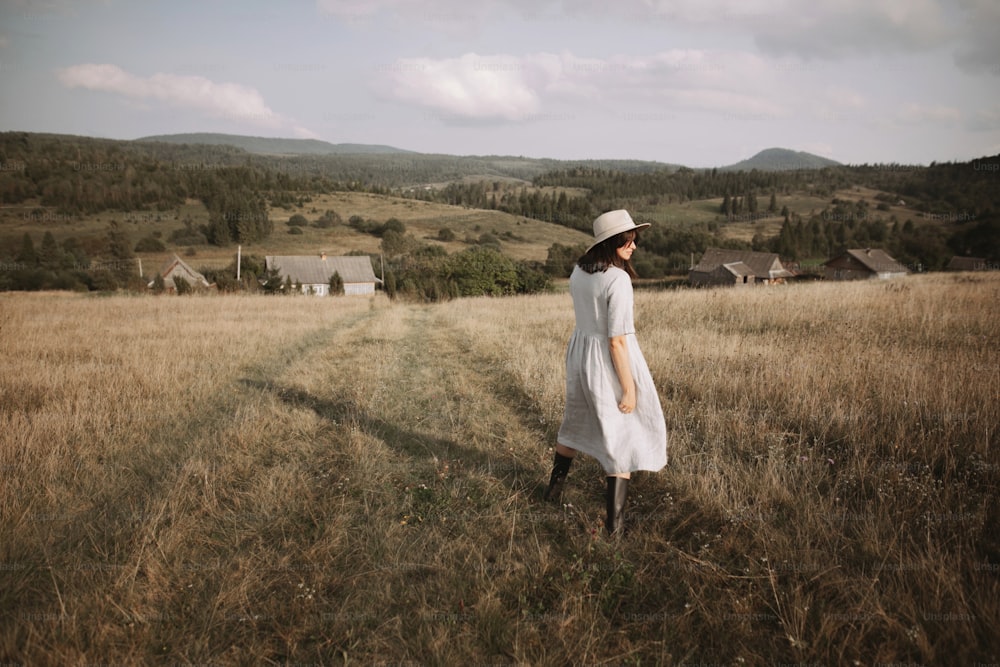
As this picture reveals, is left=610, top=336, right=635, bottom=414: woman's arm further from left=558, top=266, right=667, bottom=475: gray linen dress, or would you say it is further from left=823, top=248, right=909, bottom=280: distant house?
left=823, top=248, right=909, bottom=280: distant house

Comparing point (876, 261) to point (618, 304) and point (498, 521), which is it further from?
point (498, 521)

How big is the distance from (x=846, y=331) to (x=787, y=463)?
5724 millimetres

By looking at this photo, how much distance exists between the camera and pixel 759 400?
5.59 m

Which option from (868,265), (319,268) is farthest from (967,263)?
(319,268)

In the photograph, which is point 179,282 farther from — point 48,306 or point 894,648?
point 894,648

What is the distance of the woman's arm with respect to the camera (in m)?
3.25

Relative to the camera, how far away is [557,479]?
3889 millimetres

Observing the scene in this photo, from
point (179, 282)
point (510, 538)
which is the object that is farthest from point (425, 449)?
point (179, 282)

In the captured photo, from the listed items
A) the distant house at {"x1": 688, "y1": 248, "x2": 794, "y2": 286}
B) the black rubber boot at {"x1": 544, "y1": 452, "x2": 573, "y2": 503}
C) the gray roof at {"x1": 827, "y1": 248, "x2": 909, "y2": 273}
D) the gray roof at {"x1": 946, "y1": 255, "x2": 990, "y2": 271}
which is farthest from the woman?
the gray roof at {"x1": 827, "y1": 248, "x2": 909, "y2": 273}

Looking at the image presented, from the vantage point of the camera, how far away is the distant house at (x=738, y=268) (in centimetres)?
5928

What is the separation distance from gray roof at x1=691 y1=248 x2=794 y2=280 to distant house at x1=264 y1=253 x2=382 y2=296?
147ft

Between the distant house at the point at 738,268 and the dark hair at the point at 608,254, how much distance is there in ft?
201

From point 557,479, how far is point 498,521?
2.06ft

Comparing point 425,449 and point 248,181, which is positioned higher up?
point 248,181
